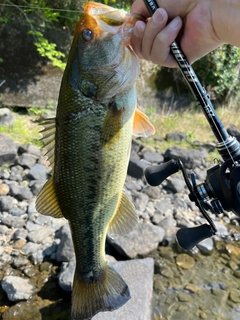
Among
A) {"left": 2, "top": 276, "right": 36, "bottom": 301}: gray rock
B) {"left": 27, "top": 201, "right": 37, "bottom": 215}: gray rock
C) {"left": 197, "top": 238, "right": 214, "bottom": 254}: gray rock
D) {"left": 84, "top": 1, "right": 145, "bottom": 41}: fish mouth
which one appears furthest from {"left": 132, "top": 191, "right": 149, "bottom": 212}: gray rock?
{"left": 84, "top": 1, "right": 145, "bottom": 41}: fish mouth

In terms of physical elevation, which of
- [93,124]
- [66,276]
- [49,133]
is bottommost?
[66,276]

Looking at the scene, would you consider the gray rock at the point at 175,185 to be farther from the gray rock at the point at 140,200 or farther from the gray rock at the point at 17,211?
the gray rock at the point at 17,211

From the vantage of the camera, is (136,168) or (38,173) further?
(136,168)

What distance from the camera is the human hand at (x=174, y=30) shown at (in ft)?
7.32

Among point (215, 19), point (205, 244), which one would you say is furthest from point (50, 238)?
point (215, 19)

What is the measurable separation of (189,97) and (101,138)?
10.1m

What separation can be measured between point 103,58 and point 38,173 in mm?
5118

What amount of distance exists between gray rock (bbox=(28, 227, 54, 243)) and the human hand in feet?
12.8

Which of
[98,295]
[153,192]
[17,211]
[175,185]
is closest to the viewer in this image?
[98,295]

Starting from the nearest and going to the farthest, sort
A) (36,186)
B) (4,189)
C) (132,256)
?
(132,256)
(4,189)
(36,186)

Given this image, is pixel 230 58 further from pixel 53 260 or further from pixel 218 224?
pixel 53 260

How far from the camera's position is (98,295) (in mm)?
2607

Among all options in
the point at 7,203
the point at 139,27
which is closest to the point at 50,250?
the point at 7,203

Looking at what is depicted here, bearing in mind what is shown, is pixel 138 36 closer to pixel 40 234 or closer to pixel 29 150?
pixel 40 234
